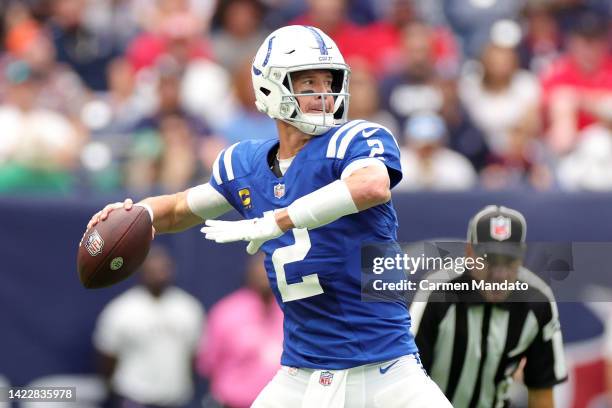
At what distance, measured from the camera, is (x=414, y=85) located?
9781 millimetres

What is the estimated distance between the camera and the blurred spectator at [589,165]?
29.8ft

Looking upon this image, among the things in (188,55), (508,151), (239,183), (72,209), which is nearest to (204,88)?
(188,55)

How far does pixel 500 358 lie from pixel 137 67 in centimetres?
589

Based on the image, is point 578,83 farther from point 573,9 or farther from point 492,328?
point 492,328

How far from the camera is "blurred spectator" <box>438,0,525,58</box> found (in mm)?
11047

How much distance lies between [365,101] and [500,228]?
4129mm

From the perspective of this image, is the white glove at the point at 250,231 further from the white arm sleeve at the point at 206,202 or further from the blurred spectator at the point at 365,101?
the blurred spectator at the point at 365,101

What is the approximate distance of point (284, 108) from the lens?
16.3 ft

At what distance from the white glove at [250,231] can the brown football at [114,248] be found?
0.54m

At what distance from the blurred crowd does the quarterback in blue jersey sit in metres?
3.76

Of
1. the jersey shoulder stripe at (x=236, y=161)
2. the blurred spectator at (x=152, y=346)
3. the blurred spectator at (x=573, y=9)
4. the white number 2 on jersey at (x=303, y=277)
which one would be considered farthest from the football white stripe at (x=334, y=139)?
the blurred spectator at (x=573, y=9)

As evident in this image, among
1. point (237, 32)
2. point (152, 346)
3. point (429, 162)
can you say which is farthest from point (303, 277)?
point (237, 32)

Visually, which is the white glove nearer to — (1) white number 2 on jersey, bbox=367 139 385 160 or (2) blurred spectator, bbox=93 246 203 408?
(1) white number 2 on jersey, bbox=367 139 385 160

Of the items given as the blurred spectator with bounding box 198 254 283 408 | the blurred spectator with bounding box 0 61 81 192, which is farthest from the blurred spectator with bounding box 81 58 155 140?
the blurred spectator with bounding box 198 254 283 408
